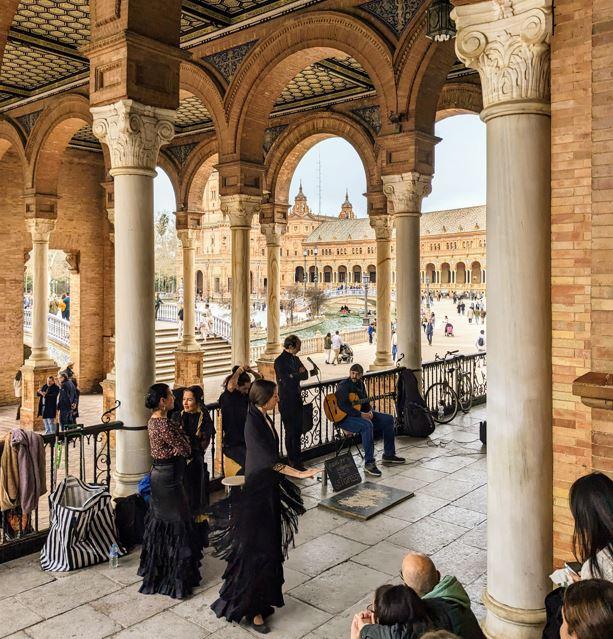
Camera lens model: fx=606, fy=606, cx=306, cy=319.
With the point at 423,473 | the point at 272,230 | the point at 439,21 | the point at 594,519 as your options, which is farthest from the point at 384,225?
the point at 594,519

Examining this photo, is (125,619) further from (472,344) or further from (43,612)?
(472,344)

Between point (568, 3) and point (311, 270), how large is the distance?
70040 mm

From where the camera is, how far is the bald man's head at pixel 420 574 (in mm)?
2496

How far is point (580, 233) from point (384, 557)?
282cm

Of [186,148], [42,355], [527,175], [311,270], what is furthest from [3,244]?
[311,270]

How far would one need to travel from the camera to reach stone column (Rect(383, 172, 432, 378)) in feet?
29.1

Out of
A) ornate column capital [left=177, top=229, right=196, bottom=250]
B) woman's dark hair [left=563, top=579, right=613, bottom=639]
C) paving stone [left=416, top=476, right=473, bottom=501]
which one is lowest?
paving stone [left=416, top=476, right=473, bottom=501]

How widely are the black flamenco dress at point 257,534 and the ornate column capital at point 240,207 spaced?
→ 24.1ft

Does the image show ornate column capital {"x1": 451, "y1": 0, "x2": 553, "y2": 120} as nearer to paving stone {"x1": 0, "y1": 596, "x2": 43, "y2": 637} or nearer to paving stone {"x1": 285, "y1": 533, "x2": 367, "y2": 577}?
paving stone {"x1": 285, "y1": 533, "x2": 367, "y2": 577}

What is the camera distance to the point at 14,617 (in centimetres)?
372

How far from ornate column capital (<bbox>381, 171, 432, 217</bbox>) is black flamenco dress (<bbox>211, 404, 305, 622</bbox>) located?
588cm

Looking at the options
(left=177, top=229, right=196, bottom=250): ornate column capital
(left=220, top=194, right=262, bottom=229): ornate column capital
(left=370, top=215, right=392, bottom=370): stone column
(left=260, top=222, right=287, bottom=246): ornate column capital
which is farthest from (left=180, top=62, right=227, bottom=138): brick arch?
(left=177, top=229, right=196, bottom=250): ornate column capital

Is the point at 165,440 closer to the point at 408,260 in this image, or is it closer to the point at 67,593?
the point at 67,593

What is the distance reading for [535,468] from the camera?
318 centimetres
